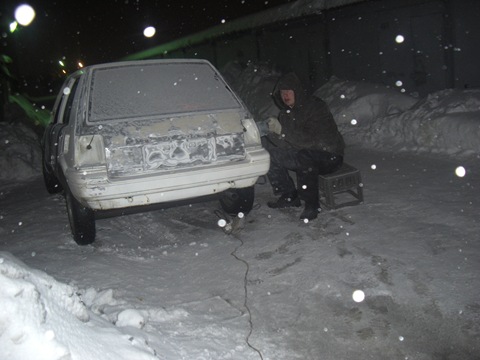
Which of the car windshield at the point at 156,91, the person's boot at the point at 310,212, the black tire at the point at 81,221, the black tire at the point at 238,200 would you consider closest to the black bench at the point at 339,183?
the person's boot at the point at 310,212

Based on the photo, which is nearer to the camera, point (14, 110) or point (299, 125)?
point (299, 125)

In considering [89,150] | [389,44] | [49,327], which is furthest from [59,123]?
[389,44]

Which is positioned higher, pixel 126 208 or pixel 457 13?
pixel 457 13

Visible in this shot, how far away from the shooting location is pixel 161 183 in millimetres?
3584

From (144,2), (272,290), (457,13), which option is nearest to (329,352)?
(272,290)

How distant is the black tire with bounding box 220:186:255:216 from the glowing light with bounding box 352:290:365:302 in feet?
5.69

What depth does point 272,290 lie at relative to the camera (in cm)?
316

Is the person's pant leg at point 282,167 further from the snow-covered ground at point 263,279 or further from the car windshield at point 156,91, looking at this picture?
the car windshield at point 156,91

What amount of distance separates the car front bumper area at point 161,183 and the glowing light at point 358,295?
1493 millimetres

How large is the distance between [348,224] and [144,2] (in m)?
28.2

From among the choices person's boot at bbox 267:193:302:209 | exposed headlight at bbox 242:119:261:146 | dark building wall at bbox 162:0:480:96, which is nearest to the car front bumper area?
exposed headlight at bbox 242:119:261:146

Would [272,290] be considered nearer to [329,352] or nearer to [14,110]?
[329,352]

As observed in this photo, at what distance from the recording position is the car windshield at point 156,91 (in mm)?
3811

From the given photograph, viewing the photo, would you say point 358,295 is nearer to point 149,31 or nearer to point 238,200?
point 238,200
